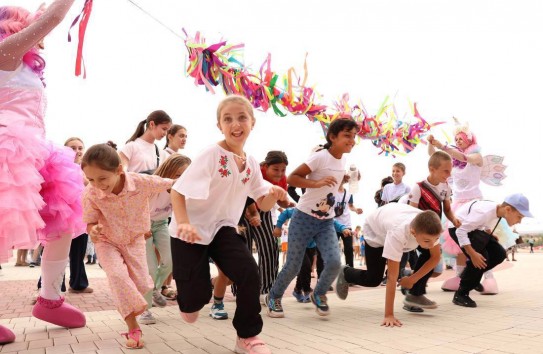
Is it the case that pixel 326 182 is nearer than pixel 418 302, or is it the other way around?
pixel 326 182

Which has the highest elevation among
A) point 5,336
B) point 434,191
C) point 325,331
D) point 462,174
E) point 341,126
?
point 341,126

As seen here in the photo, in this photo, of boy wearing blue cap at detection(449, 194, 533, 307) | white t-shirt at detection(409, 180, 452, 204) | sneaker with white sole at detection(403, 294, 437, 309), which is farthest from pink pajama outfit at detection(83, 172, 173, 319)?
boy wearing blue cap at detection(449, 194, 533, 307)

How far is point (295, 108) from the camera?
6.46m

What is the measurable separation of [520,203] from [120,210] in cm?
384

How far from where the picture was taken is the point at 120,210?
2992mm

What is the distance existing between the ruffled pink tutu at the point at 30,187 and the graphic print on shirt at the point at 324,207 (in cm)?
202

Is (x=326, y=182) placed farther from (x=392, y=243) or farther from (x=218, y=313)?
(x=218, y=313)

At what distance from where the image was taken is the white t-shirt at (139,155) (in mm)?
4504

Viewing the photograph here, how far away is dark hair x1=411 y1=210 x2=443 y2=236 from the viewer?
3527 mm

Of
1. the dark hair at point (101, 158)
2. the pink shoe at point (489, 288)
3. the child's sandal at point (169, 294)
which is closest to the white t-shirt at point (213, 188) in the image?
the dark hair at point (101, 158)

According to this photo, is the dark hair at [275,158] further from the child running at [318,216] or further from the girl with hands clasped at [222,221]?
the girl with hands clasped at [222,221]

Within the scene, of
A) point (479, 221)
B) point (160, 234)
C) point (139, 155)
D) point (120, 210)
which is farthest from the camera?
point (479, 221)

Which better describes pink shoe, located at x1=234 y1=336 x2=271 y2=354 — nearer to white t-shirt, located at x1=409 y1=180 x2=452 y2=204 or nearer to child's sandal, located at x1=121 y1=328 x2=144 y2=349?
child's sandal, located at x1=121 y1=328 x2=144 y2=349

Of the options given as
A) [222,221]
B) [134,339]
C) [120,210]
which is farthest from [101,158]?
[134,339]
